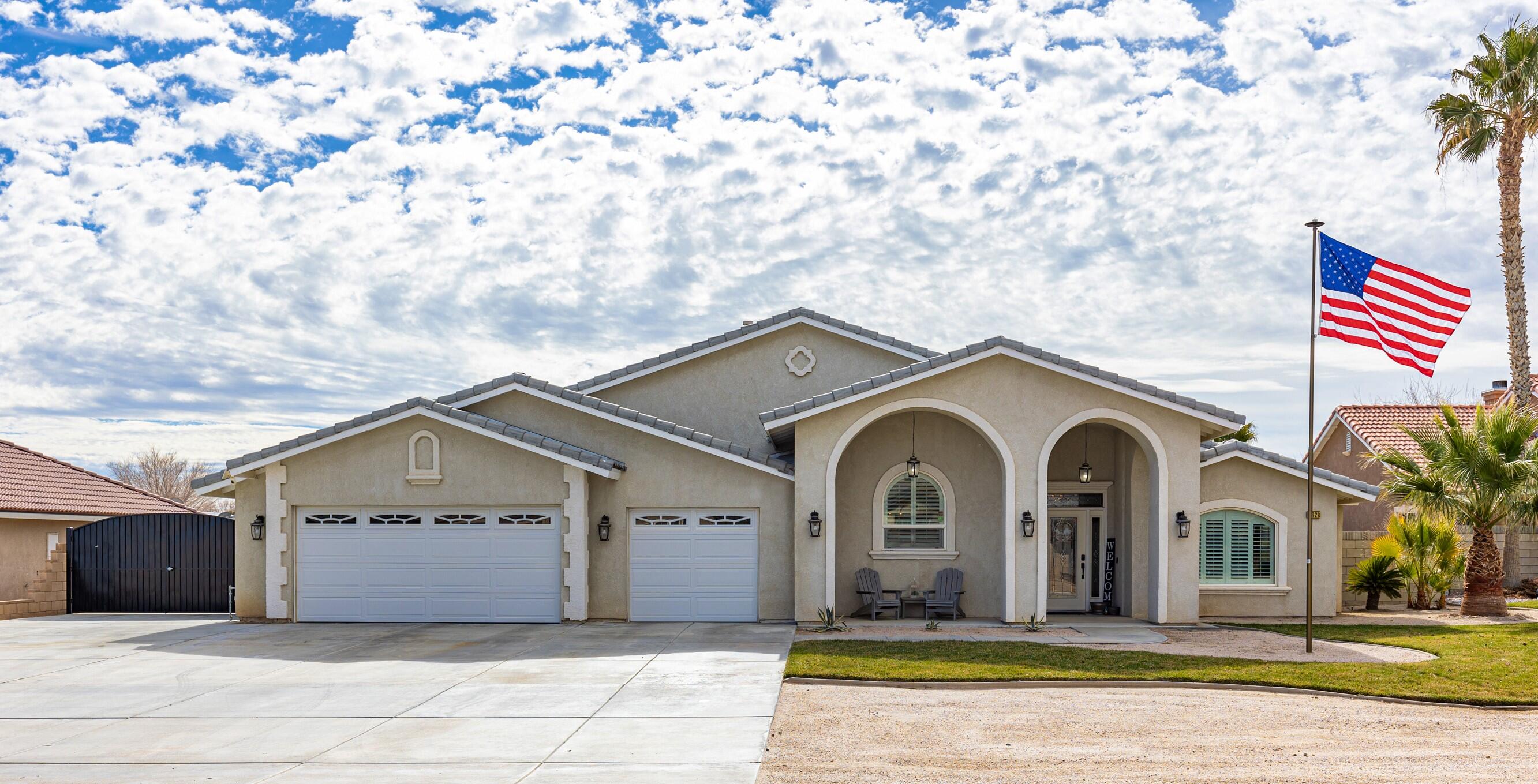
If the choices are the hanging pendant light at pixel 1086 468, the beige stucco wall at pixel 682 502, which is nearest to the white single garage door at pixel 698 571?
the beige stucco wall at pixel 682 502

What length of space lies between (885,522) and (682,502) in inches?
142

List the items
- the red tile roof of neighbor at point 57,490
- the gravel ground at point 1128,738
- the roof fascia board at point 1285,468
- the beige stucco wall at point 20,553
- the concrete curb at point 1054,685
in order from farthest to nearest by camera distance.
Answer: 1. the red tile roof of neighbor at point 57,490
2. the beige stucco wall at point 20,553
3. the roof fascia board at point 1285,468
4. the concrete curb at point 1054,685
5. the gravel ground at point 1128,738

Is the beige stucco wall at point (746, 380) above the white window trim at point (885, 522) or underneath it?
above

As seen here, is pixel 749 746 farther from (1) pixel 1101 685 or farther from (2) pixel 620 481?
(2) pixel 620 481

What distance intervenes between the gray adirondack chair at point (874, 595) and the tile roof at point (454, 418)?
453 cm

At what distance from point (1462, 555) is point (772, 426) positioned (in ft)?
46.8

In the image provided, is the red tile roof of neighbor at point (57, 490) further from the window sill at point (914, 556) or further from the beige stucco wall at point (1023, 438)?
the window sill at point (914, 556)

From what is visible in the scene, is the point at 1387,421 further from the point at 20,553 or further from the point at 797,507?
the point at 20,553

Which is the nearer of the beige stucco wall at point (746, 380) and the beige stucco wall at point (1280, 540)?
the beige stucco wall at point (1280, 540)

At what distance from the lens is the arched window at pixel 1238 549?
19.4 meters

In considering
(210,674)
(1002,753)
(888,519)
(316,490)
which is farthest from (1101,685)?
(316,490)

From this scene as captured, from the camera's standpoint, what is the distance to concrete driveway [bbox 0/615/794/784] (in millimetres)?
8633

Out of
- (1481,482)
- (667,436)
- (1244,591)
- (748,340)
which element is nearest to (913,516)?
(667,436)

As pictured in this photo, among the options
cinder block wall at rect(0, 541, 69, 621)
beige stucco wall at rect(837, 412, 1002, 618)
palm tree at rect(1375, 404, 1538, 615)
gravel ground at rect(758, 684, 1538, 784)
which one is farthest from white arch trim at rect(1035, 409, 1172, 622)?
cinder block wall at rect(0, 541, 69, 621)
